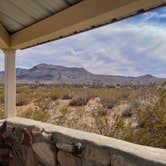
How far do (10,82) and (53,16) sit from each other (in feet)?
4.02

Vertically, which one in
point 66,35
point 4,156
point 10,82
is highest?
point 66,35

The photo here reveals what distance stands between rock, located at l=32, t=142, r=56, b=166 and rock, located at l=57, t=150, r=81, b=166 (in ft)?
0.28

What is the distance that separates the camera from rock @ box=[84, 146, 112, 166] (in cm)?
181

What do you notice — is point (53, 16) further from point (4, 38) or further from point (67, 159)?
point (67, 159)

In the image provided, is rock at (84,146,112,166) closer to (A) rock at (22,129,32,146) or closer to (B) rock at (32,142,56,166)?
(B) rock at (32,142,56,166)

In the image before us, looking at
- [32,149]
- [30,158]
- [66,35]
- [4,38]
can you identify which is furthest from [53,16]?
[30,158]

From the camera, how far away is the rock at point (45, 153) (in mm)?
2278

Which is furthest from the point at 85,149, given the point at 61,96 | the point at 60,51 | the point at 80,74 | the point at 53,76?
the point at 53,76

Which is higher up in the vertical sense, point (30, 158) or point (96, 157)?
point (96, 157)

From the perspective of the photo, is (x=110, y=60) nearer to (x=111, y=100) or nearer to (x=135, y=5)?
(x=111, y=100)

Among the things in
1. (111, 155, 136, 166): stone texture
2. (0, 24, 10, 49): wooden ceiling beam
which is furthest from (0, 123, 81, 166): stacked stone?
(0, 24, 10, 49): wooden ceiling beam

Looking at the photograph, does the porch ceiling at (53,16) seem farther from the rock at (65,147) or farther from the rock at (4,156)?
the rock at (4,156)

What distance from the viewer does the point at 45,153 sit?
235cm

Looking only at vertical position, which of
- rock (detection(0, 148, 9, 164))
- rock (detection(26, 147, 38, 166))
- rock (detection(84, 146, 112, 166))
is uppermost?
rock (detection(84, 146, 112, 166))
